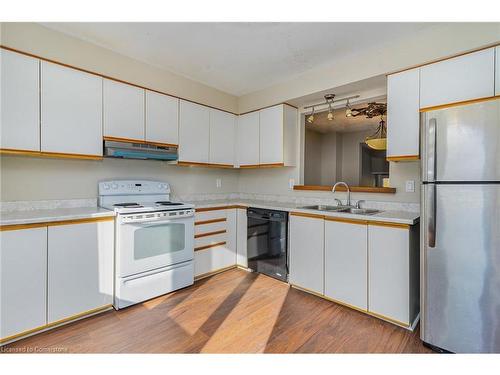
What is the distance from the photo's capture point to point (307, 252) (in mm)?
2584

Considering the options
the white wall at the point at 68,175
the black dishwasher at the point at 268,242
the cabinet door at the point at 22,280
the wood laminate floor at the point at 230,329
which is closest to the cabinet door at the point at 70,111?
the white wall at the point at 68,175

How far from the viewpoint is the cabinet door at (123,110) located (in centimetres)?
241

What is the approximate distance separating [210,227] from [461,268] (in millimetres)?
2350

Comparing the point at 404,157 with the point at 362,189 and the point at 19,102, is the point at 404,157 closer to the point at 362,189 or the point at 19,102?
the point at 362,189

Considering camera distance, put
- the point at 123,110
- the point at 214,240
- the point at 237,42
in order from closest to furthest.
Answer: the point at 237,42, the point at 123,110, the point at 214,240

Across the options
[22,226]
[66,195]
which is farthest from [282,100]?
[22,226]

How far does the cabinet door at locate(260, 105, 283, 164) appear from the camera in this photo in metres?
3.18

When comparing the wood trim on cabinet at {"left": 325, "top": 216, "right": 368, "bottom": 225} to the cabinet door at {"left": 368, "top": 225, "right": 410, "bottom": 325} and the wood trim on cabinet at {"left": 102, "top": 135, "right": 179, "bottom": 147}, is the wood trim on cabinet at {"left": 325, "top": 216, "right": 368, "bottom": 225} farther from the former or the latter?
the wood trim on cabinet at {"left": 102, "top": 135, "right": 179, "bottom": 147}

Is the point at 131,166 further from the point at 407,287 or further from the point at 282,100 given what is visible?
the point at 407,287

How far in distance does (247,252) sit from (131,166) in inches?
69.1

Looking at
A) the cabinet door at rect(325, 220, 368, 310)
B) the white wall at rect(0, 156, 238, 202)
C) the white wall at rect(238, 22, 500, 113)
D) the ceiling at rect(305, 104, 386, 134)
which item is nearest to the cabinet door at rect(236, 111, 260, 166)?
the white wall at rect(238, 22, 500, 113)

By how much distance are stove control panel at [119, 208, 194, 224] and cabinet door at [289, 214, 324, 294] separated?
114 centimetres

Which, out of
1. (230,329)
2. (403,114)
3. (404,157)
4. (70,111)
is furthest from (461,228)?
(70,111)

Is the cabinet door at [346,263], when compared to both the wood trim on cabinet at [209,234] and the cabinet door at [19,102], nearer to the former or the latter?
the wood trim on cabinet at [209,234]
